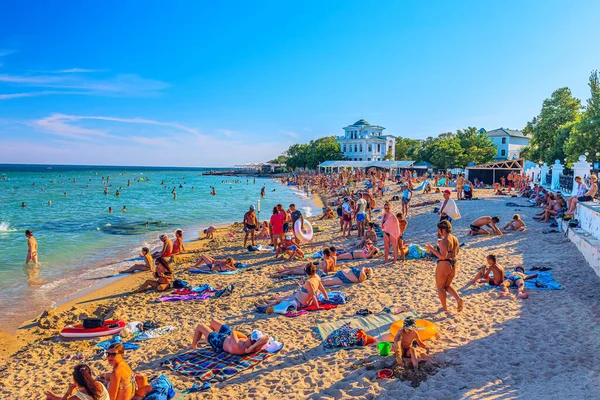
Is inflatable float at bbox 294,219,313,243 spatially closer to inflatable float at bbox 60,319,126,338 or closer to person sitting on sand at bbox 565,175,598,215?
inflatable float at bbox 60,319,126,338

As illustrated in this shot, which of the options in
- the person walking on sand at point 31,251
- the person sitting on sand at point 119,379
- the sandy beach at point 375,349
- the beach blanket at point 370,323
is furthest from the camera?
the person walking on sand at point 31,251

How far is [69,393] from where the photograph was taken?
3945mm

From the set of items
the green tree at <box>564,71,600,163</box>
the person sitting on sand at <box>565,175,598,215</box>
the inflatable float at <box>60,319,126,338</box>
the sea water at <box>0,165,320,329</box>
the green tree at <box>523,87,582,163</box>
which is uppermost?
the green tree at <box>523,87,582,163</box>

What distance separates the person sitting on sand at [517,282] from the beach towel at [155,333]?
5.85 metres

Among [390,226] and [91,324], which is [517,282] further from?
[91,324]

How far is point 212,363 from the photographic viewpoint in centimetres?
519

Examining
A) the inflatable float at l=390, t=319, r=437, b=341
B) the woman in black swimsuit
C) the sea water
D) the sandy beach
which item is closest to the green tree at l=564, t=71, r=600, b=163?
the sandy beach

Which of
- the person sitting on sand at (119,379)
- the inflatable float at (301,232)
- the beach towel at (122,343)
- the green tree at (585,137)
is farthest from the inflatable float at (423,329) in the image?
the green tree at (585,137)

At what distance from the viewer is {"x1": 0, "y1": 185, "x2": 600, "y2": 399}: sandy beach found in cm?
439

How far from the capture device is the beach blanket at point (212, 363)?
490 centimetres

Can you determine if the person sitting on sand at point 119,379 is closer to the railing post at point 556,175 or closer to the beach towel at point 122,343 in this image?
A: the beach towel at point 122,343

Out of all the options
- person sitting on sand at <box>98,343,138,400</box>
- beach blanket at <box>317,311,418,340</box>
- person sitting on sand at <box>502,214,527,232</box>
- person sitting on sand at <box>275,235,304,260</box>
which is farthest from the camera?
person sitting on sand at <box>502,214,527,232</box>

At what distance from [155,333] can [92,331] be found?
1.12m

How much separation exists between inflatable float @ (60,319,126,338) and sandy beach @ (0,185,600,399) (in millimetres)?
179
